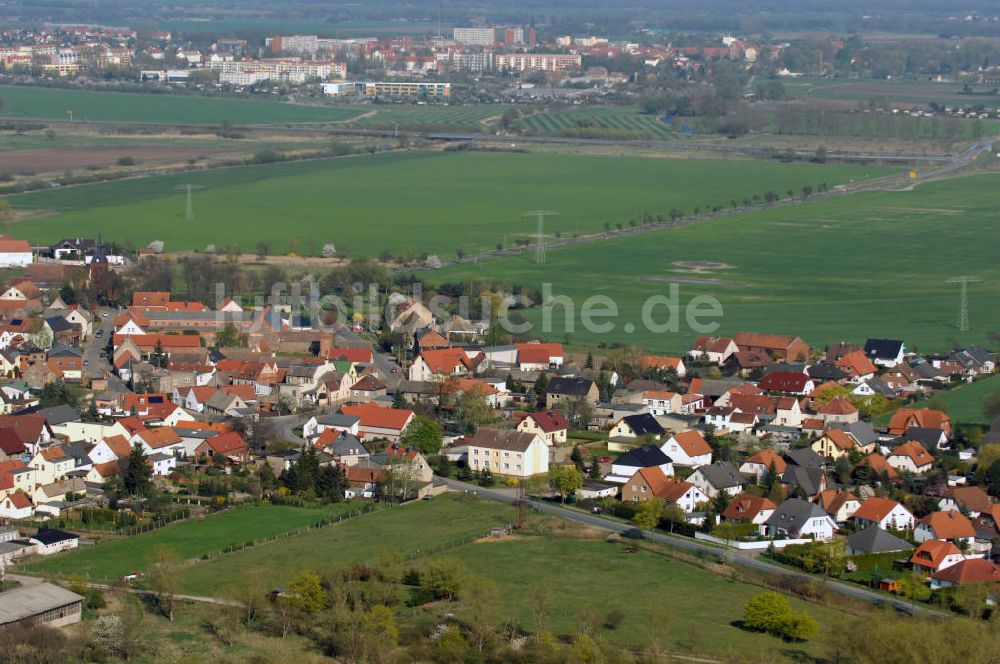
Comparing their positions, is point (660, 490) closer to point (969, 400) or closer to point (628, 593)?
point (628, 593)

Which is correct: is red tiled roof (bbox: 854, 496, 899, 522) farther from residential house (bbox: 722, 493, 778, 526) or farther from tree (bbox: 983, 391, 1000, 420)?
tree (bbox: 983, 391, 1000, 420)

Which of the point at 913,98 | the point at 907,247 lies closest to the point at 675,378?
the point at 907,247

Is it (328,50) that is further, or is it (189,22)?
(189,22)

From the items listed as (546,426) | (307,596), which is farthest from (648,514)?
(307,596)

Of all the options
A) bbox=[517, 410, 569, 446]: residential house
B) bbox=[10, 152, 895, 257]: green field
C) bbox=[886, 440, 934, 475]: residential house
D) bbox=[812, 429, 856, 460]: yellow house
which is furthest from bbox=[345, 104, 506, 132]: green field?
bbox=[886, 440, 934, 475]: residential house

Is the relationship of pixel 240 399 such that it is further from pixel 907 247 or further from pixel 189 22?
pixel 189 22

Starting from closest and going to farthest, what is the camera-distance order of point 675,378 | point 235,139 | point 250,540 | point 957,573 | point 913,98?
point 957,573, point 250,540, point 675,378, point 235,139, point 913,98
